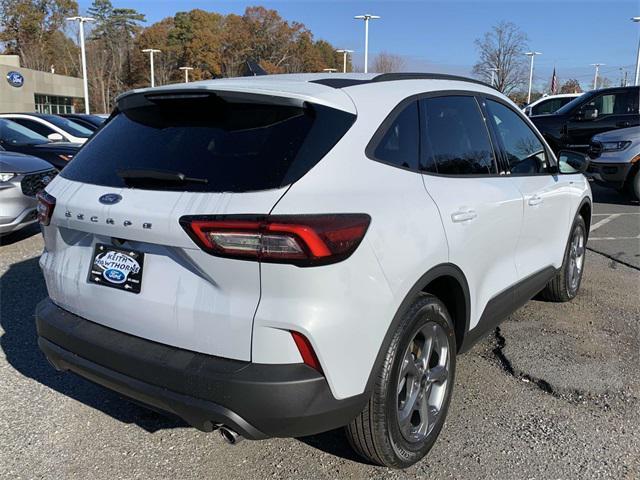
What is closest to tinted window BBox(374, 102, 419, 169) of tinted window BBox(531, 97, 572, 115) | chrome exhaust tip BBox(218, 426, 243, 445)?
chrome exhaust tip BBox(218, 426, 243, 445)

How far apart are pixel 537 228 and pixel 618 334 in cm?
120

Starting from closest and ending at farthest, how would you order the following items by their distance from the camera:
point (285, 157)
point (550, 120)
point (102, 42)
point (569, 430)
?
point (285, 157), point (569, 430), point (550, 120), point (102, 42)

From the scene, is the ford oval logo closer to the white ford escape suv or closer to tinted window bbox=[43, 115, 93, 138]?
the white ford escape suv

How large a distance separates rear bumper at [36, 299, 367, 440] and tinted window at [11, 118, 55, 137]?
10350 millimetres

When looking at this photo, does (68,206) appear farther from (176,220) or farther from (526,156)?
(526,156)

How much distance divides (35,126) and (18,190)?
5.74 m

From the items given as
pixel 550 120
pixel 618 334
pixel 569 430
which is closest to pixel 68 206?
pixel 569 430

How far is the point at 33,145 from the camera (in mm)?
9289

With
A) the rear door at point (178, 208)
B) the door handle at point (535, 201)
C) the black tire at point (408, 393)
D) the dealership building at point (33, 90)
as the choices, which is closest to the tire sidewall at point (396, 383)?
the black tire at point (408, 393)

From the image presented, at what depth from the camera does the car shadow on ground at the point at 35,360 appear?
3.10 m

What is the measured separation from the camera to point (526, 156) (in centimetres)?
388

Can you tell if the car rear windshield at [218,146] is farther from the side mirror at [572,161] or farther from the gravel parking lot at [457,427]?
the side mirror at [572,161]

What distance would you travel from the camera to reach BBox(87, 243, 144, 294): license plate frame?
228cm

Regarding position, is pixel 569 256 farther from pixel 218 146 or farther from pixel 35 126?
pixel 35 126
